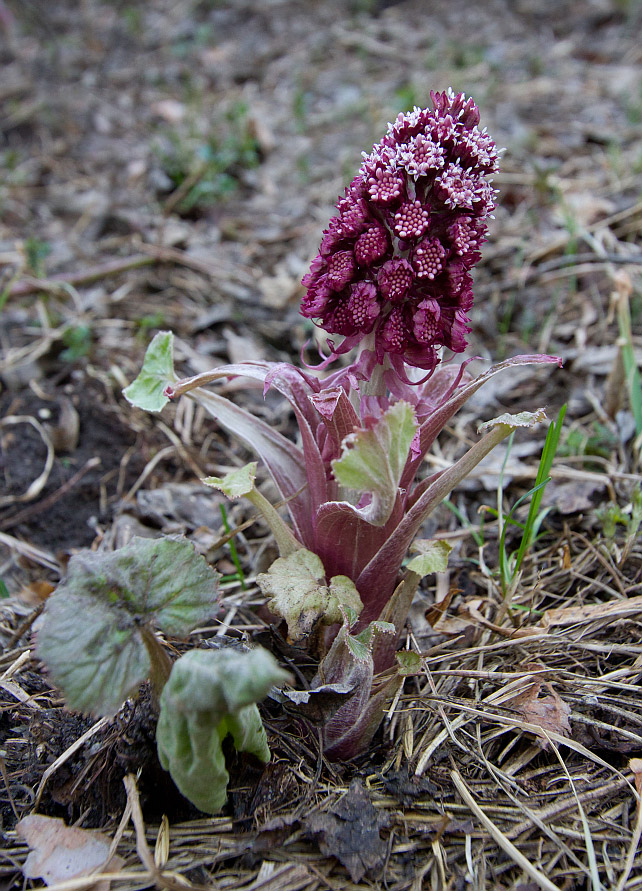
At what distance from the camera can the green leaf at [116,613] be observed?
1.42 meters

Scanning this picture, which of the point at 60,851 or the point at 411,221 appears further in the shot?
the point at 411,221

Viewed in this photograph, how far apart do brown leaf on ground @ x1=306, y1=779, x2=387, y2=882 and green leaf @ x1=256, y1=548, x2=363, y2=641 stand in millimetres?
426

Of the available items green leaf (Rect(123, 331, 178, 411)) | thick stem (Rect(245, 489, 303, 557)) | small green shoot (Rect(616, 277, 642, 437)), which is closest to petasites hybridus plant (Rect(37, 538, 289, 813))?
thick stem (Rect(245, 489, 303, 557))

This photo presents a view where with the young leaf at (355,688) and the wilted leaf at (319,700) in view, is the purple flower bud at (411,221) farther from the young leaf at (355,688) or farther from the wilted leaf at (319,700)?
the wilted leaf at (319,700)

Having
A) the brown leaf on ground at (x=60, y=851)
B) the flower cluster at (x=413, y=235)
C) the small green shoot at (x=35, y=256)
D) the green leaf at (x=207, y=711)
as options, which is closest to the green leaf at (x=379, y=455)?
the flower cluster at (x=413, y=235)

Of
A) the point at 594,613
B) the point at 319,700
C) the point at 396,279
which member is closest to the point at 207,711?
the point at 319,700

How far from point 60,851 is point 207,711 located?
0.61 m

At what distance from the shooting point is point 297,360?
350cm

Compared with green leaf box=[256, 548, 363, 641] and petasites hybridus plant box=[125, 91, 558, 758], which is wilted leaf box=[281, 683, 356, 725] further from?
green leaf box=[256, 548, 363, 641]

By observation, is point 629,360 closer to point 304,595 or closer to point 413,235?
point 413,235

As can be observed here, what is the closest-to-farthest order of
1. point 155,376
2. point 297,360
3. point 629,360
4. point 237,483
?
1. point 237,483
2. point 155,376
3. point 629,360
4. point 297,360

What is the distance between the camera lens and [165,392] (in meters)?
2.06

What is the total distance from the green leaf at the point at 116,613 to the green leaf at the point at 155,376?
0.68 m

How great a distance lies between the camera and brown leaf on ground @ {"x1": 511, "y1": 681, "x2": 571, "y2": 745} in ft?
6.18
